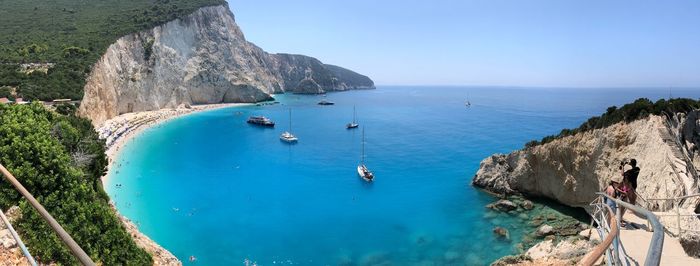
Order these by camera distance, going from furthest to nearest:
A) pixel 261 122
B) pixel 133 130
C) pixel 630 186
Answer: pixel 261 122, pixel 133 130, pixel 630 186

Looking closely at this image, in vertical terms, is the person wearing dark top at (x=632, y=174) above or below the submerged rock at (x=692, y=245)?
above

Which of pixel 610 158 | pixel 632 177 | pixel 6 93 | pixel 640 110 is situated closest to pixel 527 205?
pixel 610 158

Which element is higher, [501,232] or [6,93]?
[6,93]

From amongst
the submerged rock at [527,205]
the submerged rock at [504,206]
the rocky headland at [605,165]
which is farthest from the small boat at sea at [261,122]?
the submerged rock at [527,205]

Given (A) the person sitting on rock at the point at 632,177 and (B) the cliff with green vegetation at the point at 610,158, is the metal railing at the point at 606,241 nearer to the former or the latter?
(A) the person sitting on rock at the point at 632,177

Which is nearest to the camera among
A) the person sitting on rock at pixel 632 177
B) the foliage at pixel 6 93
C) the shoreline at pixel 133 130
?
the person sitting on rock at pixel 632 177

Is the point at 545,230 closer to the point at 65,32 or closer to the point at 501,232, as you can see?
the point at 501,232

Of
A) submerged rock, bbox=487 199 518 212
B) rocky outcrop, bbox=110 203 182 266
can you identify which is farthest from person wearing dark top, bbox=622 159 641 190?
rocky outcrop, bbox=110 203 182 266
